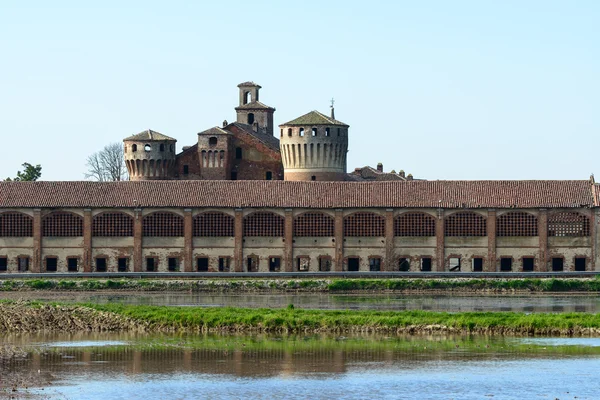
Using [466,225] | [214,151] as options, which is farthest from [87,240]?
[466,225]

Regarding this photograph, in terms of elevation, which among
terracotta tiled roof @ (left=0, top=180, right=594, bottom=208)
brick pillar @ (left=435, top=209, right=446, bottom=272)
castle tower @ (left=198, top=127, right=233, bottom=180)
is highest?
castle tower @ (left=198, top=127, right=233, bottom=180)


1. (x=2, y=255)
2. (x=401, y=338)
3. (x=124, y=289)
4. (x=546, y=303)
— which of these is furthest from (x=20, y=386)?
(x=2, y=255)

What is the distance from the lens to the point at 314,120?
88.4m

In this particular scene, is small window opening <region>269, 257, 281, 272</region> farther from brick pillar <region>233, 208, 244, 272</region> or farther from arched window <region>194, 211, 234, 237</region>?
arched window <region>194, 211, 234, 237</region>

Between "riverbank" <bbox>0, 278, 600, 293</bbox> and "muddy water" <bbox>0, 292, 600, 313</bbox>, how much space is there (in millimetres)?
1844

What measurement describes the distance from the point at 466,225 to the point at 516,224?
237 cm

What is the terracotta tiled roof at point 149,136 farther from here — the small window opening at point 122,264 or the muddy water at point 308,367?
the muddy water at point 308,367

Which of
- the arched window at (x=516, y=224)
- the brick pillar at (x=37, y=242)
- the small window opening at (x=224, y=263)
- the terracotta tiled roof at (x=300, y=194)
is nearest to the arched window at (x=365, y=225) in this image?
the terracotta tiled roof at (x=300, y=194)

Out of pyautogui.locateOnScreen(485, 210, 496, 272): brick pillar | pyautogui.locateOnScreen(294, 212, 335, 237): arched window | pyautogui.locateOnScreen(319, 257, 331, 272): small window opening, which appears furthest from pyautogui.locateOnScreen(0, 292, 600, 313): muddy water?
pyautogui.locateOnScreen(485, 210, 496, 272): brick pillar

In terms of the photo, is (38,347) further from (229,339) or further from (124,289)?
(124,289)

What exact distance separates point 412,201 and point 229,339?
33314 millimetres

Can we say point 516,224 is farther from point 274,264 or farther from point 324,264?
point 274,264

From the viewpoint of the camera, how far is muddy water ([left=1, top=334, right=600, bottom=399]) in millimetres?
29750

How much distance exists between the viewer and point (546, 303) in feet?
174
